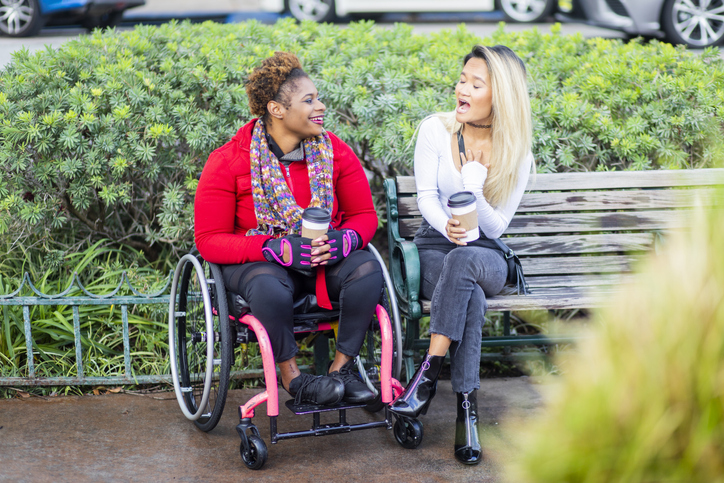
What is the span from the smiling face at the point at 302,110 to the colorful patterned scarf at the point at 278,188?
0.08m

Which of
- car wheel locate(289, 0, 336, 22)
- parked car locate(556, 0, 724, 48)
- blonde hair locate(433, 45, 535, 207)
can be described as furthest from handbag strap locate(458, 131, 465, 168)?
car wheel locate(289, 0, 336, 22)

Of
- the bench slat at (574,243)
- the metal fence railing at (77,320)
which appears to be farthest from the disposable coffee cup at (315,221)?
the bench slat at (574,243)

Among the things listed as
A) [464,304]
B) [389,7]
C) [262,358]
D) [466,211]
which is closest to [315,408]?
[262,358]

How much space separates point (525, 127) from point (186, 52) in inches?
86.9

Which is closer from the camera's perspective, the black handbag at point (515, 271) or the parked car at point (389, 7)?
the black handbag at point (515, 271)

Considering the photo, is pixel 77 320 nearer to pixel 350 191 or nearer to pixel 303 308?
pixel 303 308

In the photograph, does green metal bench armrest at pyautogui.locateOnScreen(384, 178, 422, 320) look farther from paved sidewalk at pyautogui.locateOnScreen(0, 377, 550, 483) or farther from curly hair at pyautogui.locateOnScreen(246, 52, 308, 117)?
curly hair at pyautogui.locateOnScreen(246, 52, 308, 117)

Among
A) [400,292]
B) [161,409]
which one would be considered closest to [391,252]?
[400,292]

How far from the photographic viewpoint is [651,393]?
3.59ft

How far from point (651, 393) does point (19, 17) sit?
396 inches

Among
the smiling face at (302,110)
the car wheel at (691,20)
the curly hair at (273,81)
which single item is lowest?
the smiling face at (302,110)

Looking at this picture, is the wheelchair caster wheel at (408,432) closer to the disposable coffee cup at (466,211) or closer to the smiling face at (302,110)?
Result: the disposable coffee cup at (466,211)

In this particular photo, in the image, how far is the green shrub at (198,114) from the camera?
3.99 m

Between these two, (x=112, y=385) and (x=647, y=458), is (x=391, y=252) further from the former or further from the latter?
(x=647, y=458)
